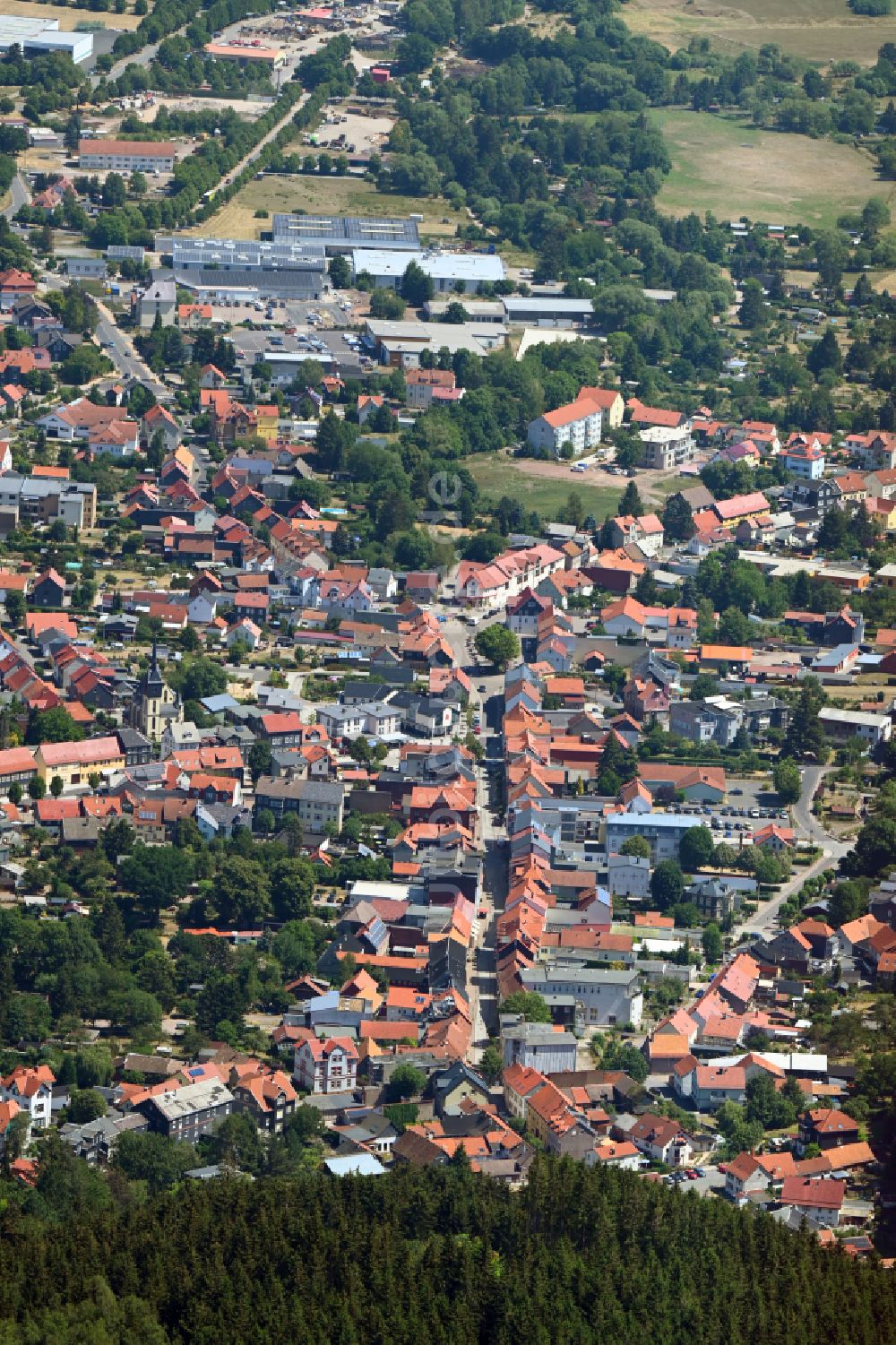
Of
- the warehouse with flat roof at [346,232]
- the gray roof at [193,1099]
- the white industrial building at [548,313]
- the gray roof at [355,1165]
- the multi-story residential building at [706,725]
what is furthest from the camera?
the warehouse with flat roof at [346,232]

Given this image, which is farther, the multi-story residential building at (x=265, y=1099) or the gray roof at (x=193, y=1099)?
the multi-story residential building at (x=265, y=1099)

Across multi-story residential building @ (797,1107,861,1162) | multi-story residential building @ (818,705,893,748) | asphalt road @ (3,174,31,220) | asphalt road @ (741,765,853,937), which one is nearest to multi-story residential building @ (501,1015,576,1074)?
multi-story residential building @ (797,1107,861,1162)

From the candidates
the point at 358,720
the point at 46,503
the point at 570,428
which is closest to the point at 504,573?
the point at 358,720

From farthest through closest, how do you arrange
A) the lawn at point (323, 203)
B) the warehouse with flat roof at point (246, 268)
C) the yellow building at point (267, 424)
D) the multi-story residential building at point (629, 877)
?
the lawn at point (323, 203) → the warehouse with flat roof at point (246, 268) → the yellow building at point (267, 424) → the multi-story residential building at point (629, 877)

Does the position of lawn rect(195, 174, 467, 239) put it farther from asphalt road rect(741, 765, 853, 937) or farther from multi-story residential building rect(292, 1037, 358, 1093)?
multi-story residential building rect(292, 1037, 358, 1093)

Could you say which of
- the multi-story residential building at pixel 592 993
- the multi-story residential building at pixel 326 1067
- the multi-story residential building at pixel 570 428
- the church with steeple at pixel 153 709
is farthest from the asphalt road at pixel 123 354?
the multi-story residential building at pixel 326 1067

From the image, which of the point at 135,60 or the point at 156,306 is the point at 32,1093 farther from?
the point at 135,60

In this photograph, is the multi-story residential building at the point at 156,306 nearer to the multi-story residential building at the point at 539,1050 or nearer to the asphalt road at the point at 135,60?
the asphalt road at the point at 135,60
